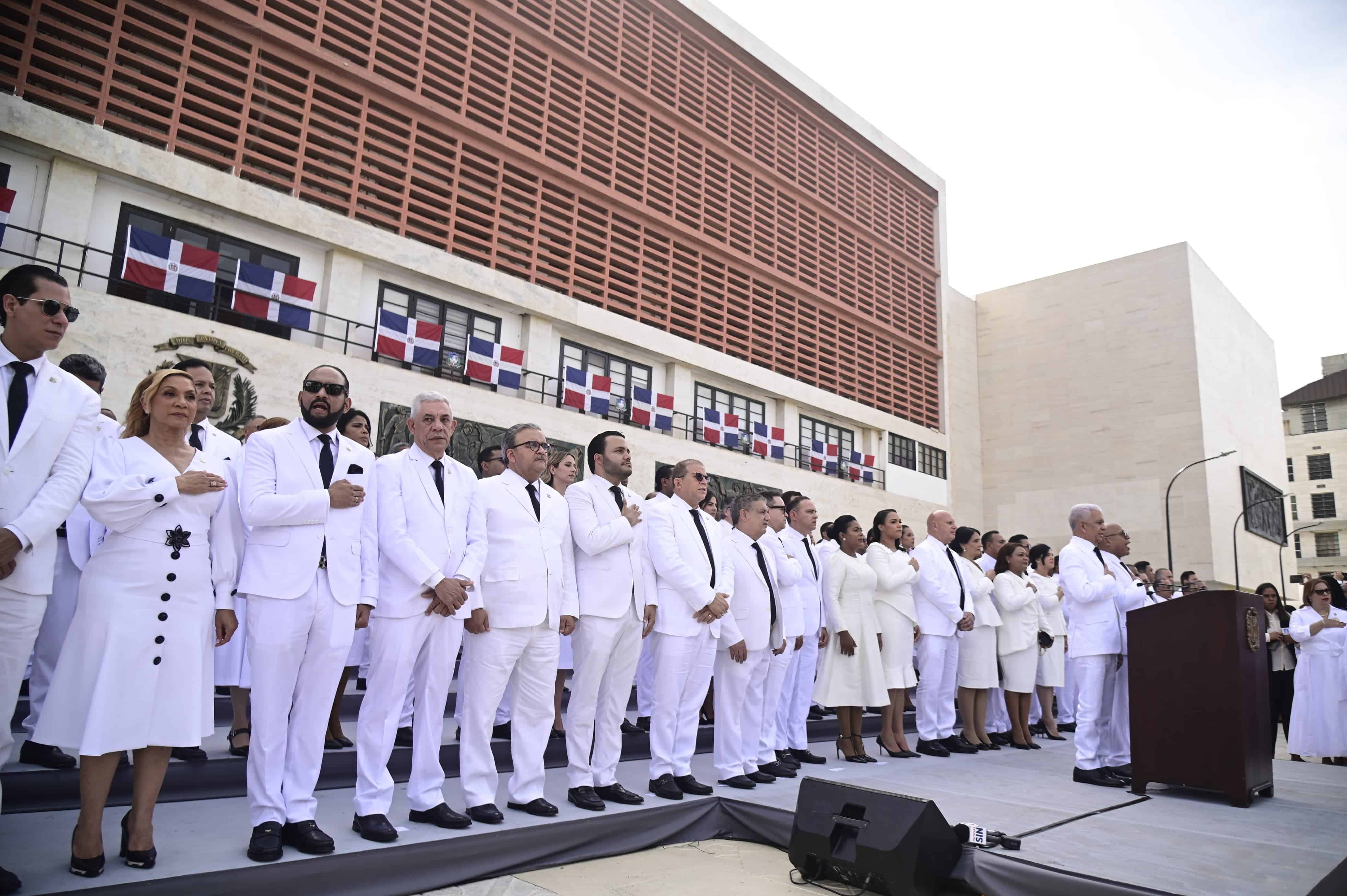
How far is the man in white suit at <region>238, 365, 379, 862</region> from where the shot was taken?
3381mm

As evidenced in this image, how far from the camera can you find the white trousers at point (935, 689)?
23.2 ft

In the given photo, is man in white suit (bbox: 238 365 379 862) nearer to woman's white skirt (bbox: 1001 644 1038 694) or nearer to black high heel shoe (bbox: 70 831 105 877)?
black high heel shoe (bbox: 70 831 105 877)

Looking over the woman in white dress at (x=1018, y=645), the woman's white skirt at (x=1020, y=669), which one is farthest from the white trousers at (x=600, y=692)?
the woman's white skirt at (x=1020, y=669)

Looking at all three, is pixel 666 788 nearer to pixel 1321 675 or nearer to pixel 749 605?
pixel 749 605

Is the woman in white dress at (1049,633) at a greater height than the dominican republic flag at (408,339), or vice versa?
the dominican republic flag at (408,339)

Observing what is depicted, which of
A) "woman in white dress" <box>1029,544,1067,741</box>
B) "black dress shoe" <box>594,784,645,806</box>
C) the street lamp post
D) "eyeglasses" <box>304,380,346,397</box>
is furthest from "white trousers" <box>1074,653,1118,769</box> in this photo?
the street lamp post

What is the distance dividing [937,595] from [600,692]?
3.43 meters

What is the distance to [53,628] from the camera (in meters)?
4.44

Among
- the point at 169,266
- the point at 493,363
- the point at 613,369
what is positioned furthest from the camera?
the point at 613,369

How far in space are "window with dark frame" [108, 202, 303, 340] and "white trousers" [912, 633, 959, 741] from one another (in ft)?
36.9

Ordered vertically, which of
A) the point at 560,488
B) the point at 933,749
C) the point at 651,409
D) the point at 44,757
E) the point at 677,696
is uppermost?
the point at 651,409

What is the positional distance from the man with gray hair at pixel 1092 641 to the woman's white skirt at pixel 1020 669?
Result: 1.43 meters

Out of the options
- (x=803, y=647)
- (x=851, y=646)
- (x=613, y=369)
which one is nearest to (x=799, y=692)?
(x=803, y=647)

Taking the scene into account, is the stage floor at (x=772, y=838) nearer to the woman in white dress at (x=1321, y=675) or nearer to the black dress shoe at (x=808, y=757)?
the black dress shoe at (x=808, y=757)
